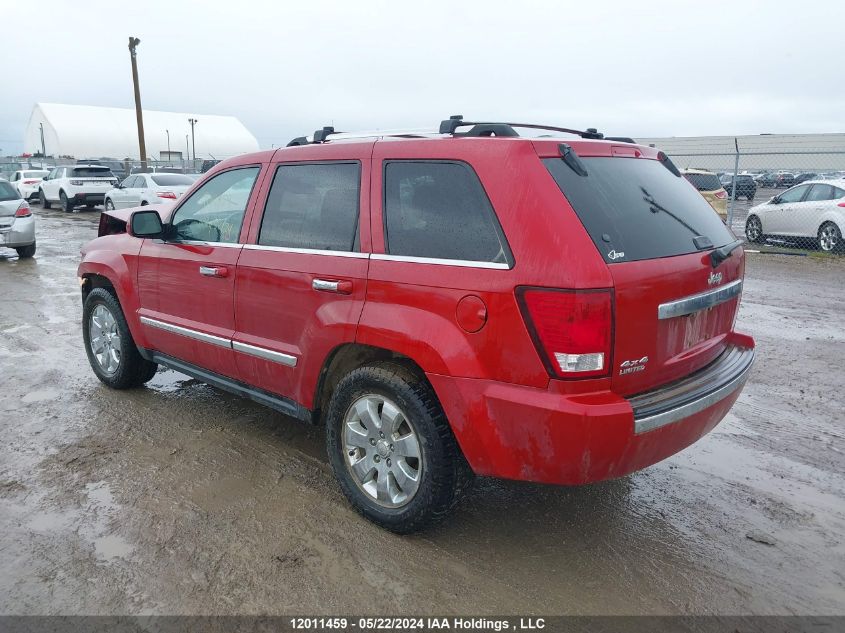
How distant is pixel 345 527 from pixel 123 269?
2765 millimetres

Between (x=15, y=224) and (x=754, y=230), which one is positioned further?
(x=754, y=230)

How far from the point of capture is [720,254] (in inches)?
129

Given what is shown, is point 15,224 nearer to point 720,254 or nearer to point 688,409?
point 720,254

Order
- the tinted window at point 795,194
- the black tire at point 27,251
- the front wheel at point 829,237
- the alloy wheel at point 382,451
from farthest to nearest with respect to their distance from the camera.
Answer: the tinted window at point 795,194
the front wheel at point 829,237
the black tire at point 27,251
the alloy wheel at point 382,451

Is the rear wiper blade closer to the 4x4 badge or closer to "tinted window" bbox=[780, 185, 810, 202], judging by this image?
the 4x4 badge

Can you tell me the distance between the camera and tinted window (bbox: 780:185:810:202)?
14.1 metres

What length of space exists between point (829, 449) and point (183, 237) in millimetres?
4401

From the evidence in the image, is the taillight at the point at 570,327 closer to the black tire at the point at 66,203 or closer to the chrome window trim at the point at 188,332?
the chrome window trim at the point at 188,332

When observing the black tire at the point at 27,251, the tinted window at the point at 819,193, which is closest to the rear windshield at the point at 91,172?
the black tire at the point at 27,251

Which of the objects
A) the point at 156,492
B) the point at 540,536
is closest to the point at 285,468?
the point at 156,492

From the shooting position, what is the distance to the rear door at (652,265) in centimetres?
278

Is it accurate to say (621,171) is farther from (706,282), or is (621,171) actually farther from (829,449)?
(829,449)

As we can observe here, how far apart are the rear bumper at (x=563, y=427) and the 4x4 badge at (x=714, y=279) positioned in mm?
532

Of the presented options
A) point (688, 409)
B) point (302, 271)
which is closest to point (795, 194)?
point (688, 409)
